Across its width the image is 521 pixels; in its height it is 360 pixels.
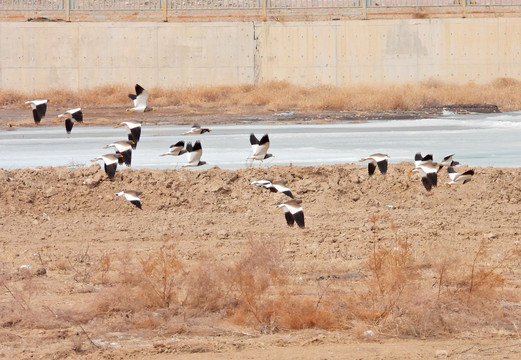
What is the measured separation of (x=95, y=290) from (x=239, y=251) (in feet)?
6.99

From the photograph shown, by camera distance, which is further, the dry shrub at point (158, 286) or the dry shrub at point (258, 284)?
the dry shrub at point (158, 286)

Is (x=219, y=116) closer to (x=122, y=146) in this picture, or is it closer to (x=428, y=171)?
(x=122, y=146)

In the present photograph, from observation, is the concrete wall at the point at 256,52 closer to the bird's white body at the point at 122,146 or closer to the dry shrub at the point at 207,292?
the bird's white body at the point at 122,146

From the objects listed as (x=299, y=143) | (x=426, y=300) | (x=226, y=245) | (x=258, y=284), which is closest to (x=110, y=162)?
(x=226, y=245)

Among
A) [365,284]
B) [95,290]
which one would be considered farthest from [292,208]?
[95,290]

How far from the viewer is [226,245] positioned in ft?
35.7

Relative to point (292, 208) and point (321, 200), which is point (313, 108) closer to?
point (321, 200)

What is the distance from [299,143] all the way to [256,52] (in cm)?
1422

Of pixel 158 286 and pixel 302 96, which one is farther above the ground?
pixel 302 96

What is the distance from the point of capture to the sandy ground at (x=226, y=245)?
23.9 feet

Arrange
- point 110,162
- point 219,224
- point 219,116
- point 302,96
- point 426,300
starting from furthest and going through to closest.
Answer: point 302,96 < point 219,116 < point 219,224 < point 110,162 < point 426,300

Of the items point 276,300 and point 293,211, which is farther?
point 293,211

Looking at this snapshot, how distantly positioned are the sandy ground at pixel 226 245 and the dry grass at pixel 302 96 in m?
12.7

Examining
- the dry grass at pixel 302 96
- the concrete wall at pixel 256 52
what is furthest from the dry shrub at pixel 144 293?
the concrete wall at pixel 256 52
